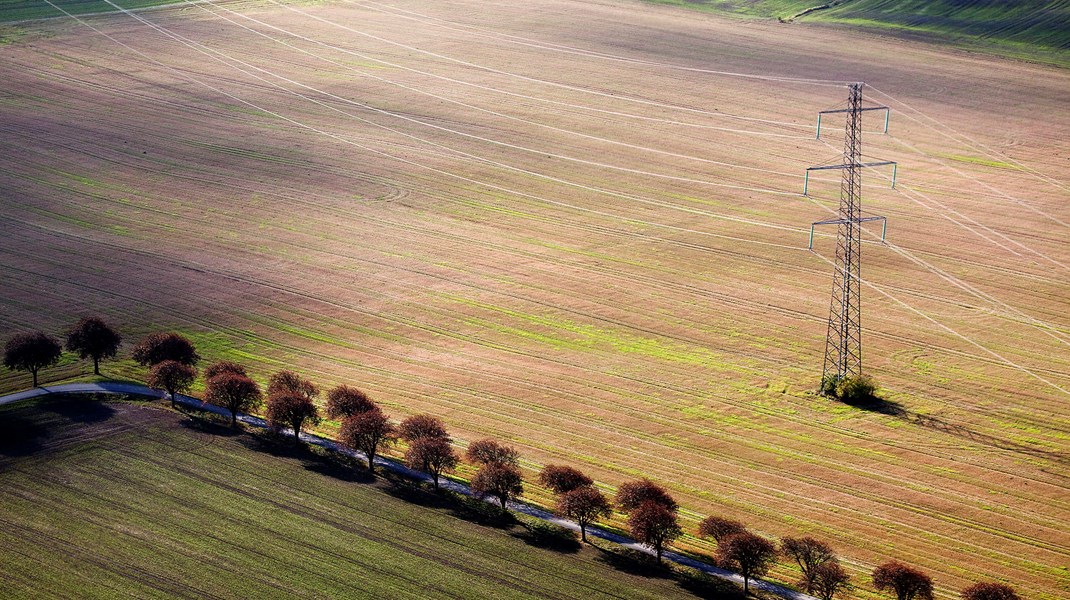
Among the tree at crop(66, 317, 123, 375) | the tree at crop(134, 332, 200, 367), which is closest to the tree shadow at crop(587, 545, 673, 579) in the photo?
the tree at crop(134, 332, 200, 367)

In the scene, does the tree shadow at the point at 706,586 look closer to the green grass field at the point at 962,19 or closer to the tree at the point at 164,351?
the tree at the point at 164,351

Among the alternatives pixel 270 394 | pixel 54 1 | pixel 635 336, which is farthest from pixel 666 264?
pixel 54 1

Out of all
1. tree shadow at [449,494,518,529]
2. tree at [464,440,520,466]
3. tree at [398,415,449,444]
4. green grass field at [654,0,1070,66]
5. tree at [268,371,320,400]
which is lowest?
tree shadow at [449,494,518,529]

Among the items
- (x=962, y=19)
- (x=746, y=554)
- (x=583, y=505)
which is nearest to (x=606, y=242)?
(x=583, y=505)

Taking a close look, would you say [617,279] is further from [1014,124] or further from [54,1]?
[54,1]

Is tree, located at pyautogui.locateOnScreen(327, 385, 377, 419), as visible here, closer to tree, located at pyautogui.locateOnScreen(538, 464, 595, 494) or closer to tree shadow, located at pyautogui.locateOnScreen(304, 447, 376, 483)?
tree shadow, located at pyautogui.locateOnScreen(304, 447, 376, 483)
